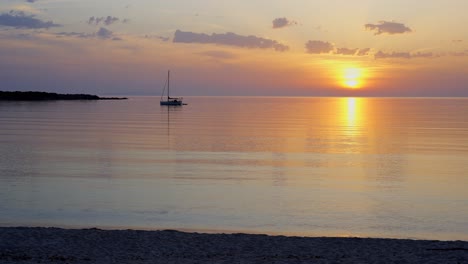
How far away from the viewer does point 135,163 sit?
31016 mm

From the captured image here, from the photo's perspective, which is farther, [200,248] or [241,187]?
[241,187]

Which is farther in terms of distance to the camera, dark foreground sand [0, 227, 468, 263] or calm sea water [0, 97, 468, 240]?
calm sea water [0, 97, 468, 240]

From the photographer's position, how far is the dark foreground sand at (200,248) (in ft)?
39.2

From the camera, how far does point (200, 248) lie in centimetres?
1296

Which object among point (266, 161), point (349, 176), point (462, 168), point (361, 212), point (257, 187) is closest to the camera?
point (361, 212)

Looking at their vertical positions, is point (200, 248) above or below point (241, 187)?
below

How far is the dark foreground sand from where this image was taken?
39.2 feet

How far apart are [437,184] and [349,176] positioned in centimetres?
435

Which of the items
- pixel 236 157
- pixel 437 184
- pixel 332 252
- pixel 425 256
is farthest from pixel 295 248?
pixel 236 157

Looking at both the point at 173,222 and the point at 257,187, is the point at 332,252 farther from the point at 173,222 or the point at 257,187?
the point at 257,187

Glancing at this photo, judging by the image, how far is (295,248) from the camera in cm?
1311

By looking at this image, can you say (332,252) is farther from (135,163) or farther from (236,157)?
(236,157)

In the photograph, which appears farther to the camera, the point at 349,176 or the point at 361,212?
the point at 349,176

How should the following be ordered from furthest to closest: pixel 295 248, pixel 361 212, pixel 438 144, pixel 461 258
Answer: pixel 438 144 → pixel 361 212 → pixel 295 248 → pixel 461 258
